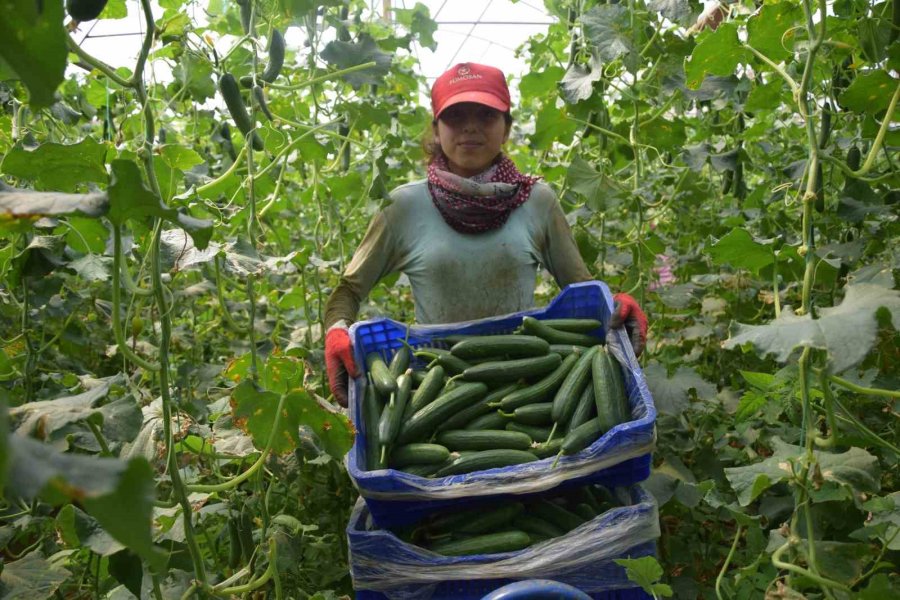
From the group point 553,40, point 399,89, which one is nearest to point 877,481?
point 553,40

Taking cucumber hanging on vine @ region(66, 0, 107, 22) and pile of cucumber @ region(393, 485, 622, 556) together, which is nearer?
cucumber hanging on vine @ region(66, 0, 107, 22)

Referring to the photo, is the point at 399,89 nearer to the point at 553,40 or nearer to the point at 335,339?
the point at 553,40

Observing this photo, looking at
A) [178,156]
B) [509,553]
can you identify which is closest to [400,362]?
[509,553]

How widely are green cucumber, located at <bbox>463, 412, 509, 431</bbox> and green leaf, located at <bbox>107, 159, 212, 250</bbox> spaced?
1.37 m

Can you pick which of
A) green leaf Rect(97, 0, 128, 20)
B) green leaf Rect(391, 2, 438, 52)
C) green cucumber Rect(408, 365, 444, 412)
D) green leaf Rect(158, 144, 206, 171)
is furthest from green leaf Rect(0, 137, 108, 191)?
green leaf Rect(391, 2, 438, 52)

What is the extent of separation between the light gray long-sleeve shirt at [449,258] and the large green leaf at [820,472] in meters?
1.40

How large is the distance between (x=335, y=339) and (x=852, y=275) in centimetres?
157

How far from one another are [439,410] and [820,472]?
112cm

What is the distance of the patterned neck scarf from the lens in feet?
9.87

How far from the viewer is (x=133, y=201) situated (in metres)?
1.27

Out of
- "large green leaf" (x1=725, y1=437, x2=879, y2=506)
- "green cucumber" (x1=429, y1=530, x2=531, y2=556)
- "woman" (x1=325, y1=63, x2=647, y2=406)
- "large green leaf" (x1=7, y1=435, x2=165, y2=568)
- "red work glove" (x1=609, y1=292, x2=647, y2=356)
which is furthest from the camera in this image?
"woman" (x1=325, y1=63, x2=647, y2=406)

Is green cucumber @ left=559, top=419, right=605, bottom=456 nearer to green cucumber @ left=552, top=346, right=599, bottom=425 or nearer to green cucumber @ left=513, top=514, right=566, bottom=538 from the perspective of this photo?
green cucumber @ left=552, top=346, right=599, bottom=425

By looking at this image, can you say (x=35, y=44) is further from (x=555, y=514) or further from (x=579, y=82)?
(x=579, y=82)

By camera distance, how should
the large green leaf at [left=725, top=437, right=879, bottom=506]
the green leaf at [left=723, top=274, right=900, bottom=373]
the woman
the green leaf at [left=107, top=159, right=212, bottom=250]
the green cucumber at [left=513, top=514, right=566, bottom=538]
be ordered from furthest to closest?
the woman < the green cucumber at [left=513, top=514, right=566, bottom=538] < the large green leaf at [left=725, top=437, right=879, bottom=506] < the green leaf at [left=723, top=274, right=900, bottom=373] < the green leaf at [left=107, top=159, right=212, bottom=250]
